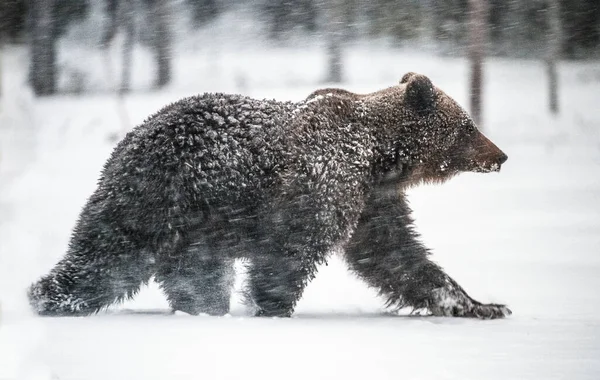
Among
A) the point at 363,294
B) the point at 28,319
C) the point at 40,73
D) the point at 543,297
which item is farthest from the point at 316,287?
the point at 40,73

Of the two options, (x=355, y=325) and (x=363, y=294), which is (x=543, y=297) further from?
(x=355, y=325)

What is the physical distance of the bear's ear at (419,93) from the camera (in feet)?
21.4

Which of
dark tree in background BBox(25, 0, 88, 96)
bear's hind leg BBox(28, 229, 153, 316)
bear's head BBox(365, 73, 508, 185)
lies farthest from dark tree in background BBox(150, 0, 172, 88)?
bear's hind leg BBox(28, 229, 153, 316)

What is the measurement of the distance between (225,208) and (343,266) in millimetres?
4081

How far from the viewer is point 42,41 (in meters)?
21.1

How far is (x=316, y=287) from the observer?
8.41 m

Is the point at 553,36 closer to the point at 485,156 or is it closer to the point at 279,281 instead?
the point at 485,156

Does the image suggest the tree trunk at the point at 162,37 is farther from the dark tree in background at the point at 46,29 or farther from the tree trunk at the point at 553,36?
the tree trunk at the point at 553,36

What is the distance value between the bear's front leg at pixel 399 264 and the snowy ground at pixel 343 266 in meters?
0.24

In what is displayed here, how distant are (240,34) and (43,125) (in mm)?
6610

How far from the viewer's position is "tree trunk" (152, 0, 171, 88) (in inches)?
823

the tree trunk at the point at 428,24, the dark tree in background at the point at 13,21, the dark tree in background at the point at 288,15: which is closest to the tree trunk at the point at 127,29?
the dark tree in background at the point at 13,21

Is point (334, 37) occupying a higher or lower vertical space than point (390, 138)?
lower

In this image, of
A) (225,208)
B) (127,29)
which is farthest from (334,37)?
(225,208)
